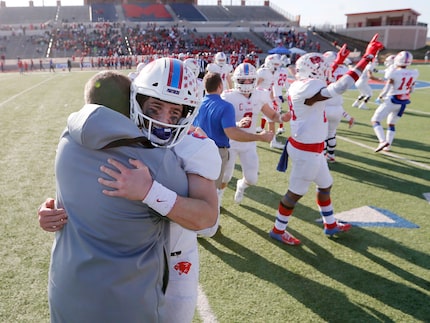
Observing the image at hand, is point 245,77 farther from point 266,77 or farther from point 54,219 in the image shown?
point 266,77

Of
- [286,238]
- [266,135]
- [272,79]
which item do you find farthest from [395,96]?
[266,135]

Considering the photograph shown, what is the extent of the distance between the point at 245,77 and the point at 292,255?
2.56 metres

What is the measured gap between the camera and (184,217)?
1.63 metres

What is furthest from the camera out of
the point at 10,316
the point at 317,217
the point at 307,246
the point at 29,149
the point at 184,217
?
the point at 29,149

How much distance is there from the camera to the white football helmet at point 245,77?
5.38 meters

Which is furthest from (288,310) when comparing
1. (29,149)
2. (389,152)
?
(29,149)

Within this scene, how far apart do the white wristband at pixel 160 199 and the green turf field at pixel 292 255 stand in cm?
216

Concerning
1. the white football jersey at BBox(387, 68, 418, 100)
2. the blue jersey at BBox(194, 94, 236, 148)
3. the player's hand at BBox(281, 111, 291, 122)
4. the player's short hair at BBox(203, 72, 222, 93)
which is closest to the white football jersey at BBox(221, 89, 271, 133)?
the player's hand at BBox(281, 111, 291, 122)

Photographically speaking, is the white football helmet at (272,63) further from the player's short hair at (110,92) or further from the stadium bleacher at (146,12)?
the stadium bleacher at (146,12)

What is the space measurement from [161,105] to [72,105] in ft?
47.6

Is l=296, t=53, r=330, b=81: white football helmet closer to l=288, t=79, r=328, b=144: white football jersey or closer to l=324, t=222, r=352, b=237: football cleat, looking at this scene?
l=288, t=79, r=328, b=144: white football jersey

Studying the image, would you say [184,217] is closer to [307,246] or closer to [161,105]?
[161,105]

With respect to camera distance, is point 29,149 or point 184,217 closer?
point 184,217

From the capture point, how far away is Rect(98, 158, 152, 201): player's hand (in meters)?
1.48
